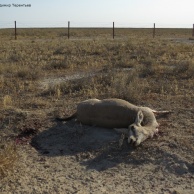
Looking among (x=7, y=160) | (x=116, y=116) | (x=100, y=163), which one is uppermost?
(x=116, y=116)

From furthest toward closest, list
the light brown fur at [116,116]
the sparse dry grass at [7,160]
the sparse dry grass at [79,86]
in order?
1. the sparse dry grass at [79,86]
2. the light brown fur at [116,116]
3. the sparse dry grass at [7,160]

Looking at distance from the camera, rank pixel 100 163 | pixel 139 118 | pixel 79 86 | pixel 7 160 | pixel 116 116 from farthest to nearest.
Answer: pixel 79 86, pixel 116 116, pixel 139 118, pixel 100 163, pixel 7 160

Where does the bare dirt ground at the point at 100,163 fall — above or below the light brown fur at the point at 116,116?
below

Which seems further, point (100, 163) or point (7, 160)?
point (100, 163)

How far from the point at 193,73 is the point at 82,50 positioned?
29.7 ft

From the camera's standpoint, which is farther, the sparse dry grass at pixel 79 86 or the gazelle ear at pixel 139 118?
the sparse dry grass at pixel 79 86

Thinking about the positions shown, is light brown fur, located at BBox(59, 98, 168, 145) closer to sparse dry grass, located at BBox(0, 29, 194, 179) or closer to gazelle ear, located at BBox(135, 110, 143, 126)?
gazelle ear, located at BBox(135, 110, 143, 126)

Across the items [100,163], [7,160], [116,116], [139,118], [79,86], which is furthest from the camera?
[79,86]

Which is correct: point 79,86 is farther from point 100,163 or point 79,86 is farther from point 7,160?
point 7,160

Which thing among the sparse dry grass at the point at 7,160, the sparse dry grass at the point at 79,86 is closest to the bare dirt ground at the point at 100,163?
the sparse dry grass at the point at 7,160

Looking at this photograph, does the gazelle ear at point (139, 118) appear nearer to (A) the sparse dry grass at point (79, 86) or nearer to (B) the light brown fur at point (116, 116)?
(B) the light brown fur at point (116, 116)

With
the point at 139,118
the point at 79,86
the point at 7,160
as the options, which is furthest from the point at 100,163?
the point at 79,86

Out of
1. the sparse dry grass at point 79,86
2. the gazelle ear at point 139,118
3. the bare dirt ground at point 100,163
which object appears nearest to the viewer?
the bare dirt ground at point 100,163

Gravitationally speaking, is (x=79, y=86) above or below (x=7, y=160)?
above
